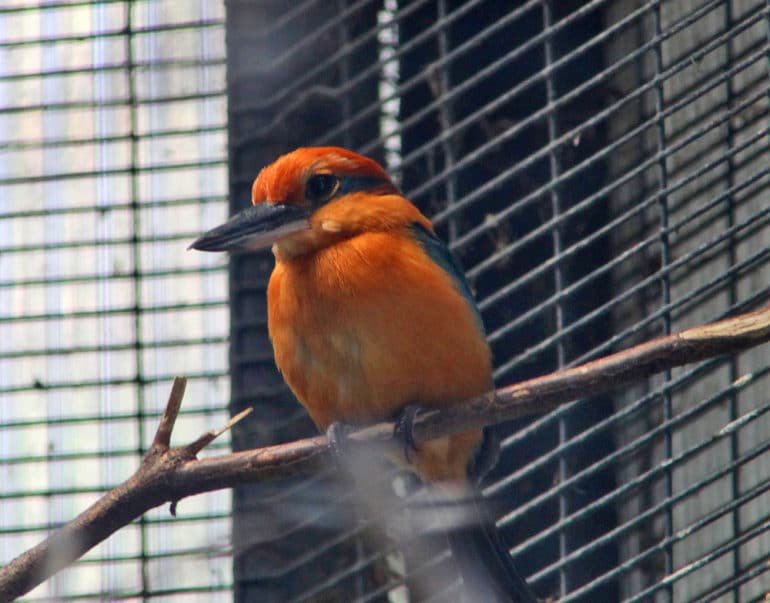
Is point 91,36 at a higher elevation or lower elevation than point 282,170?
higher

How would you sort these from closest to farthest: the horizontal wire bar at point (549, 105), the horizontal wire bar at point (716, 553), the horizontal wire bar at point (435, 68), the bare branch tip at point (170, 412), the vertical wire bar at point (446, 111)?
the bare branch tip at point (170, 412) < the horizontal wire bar at point (716, 553) < the horizontal wire bar at point (549, 105) < the horizontal wire bar at point (435, 68) < the vertical wire bar at point (446, 111)

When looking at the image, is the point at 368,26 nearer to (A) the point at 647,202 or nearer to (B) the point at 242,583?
(A) the point at 647,202

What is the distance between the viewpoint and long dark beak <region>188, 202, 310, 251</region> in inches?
80.0

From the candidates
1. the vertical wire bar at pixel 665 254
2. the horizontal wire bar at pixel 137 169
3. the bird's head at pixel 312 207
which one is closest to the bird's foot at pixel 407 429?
the bird's head at pixel 312 207

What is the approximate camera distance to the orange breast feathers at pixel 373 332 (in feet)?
6.54

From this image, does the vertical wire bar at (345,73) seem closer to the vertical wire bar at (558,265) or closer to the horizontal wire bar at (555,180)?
the horizontal wire bar at (555,180)

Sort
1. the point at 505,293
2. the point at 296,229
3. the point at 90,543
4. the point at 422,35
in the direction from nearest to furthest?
the point at 90,543 < the point at 296,229 < the point at 505,293 < the point at 422,35

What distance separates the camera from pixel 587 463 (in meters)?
2.44

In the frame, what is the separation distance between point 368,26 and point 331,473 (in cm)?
102

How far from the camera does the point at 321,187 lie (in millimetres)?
2135

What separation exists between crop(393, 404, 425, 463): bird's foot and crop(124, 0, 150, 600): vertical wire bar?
969 millimetres

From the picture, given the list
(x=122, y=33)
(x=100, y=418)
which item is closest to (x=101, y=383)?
(x=100, y=418)

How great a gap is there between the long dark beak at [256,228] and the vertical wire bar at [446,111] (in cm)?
49

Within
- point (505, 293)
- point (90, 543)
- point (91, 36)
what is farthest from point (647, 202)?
point (91, 36)
